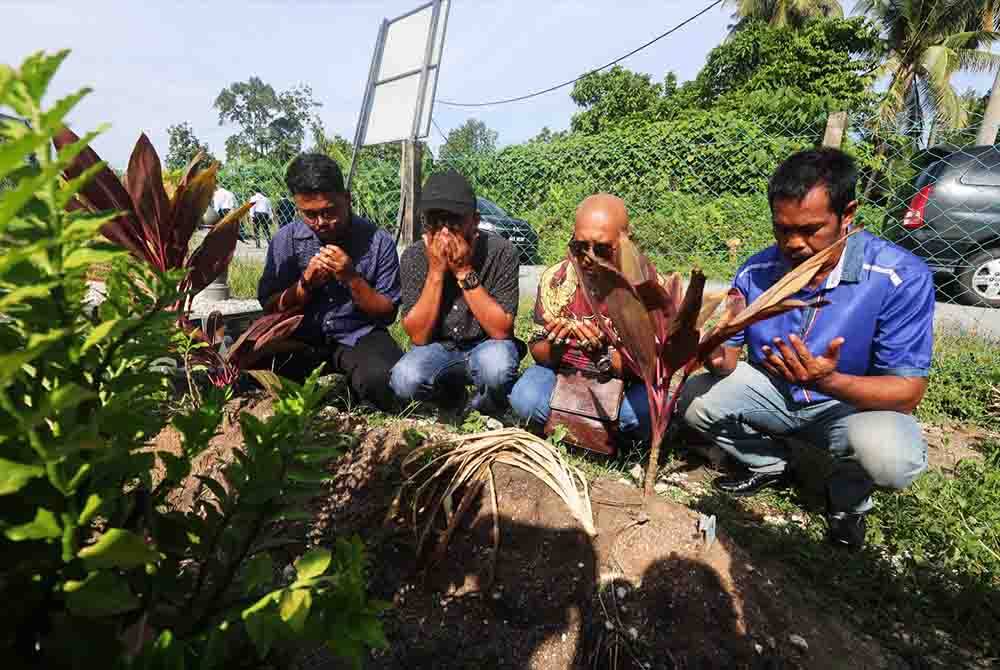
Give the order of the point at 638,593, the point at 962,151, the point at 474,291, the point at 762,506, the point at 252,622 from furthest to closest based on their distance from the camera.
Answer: the point at 962,151 → the point at 474,291 → the point at 762,506 → the point at 638,593 → the point at 252,622

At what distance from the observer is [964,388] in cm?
327

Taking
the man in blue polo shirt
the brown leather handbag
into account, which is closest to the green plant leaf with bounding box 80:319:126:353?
the man in blue polo shirt

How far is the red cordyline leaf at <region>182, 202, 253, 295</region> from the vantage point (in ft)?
6.08

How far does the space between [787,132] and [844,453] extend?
262 inches

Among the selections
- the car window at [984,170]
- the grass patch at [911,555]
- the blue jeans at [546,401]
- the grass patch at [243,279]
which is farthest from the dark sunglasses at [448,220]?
the car window at [984,170]

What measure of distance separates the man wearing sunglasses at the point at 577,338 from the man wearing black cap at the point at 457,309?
0.23 m

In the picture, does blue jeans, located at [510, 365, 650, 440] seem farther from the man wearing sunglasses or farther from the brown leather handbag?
the brown leather handbag

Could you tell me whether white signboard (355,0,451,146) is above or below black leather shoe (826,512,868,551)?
above

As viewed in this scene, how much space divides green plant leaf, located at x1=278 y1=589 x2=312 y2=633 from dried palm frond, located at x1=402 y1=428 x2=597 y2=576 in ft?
2.41

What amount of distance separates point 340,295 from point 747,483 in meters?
2.32

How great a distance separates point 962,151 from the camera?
4.93m

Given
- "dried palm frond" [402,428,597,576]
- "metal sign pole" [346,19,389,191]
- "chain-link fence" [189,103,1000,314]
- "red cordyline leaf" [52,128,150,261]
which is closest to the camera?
"dried palm frond" [402,428,597,576]

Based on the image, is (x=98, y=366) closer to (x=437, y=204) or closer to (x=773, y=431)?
(x=437, y=204)

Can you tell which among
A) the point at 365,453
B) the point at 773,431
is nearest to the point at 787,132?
the point at 773,431
